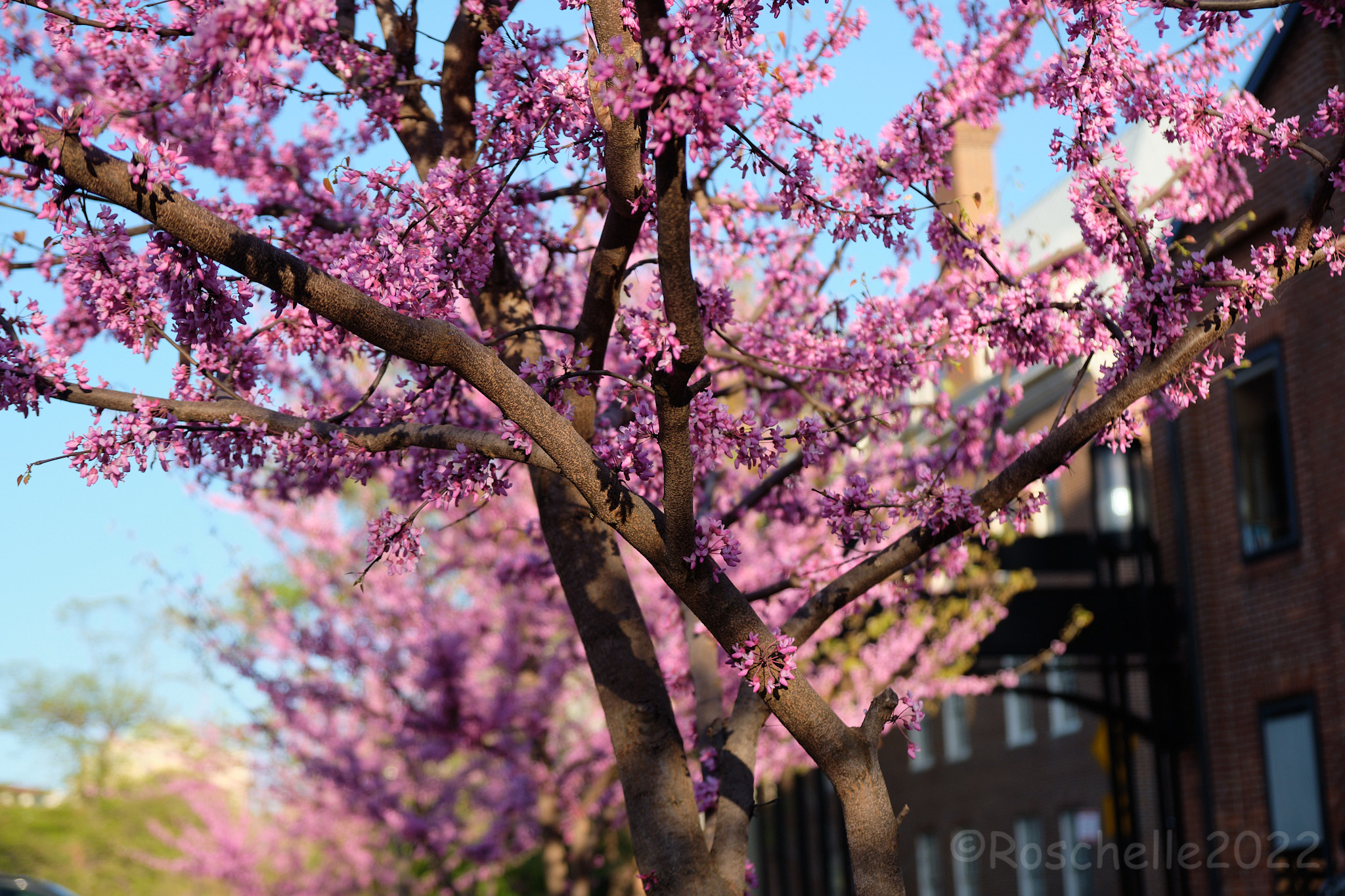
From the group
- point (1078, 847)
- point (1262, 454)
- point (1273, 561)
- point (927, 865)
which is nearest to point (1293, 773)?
point (1273, 561)

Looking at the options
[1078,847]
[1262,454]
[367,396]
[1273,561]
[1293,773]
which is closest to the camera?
[367,396]

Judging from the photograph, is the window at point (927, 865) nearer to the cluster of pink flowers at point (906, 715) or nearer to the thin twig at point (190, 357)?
the cluster of pink flowers at point (906, 715)

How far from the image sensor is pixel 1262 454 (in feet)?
49.1

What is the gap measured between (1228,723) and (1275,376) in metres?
3.93

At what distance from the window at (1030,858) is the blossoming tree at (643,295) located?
15021 mm

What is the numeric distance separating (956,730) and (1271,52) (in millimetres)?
15584

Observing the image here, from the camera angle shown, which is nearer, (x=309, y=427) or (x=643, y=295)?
(x=309, y=427)

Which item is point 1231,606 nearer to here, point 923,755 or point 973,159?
point 923,755

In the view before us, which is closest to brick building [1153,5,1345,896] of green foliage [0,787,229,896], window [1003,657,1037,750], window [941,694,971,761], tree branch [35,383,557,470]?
window [1003,657,1037,750]

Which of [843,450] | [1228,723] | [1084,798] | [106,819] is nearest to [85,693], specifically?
[106,819]

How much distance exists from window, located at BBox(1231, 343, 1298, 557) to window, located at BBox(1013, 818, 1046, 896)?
891 centimetres

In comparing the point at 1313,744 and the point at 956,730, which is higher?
the point at 956,730

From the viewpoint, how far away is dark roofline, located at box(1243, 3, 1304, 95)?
14.1m

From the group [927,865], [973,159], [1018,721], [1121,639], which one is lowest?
[927,865]
